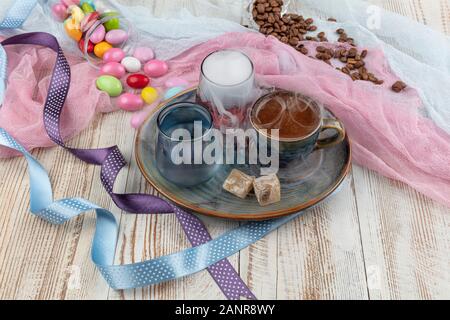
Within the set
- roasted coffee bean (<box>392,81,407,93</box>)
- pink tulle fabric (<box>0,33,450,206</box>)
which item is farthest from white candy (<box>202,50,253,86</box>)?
roasted coffee bean (<box>392,81,407,93</box>)

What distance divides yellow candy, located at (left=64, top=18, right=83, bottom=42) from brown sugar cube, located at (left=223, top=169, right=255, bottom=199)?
0.55 m

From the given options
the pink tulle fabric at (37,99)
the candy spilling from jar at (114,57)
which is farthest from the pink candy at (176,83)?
the pink tulle fabric at (37,99)

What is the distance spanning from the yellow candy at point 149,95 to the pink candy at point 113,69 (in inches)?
3.2

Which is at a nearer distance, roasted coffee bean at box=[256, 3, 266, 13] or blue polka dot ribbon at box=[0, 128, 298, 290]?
blue polka dot ribbon at box=[0, 128, 298, 290]

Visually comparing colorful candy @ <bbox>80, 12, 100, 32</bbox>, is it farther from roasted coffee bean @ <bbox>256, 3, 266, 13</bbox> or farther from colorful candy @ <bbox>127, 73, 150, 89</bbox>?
roasted coffee bean @ <bbox>256, 3, 266, 13</bbox>

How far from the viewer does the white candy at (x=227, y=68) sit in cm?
101

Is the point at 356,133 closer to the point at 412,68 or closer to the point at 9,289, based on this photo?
the point at 412,68

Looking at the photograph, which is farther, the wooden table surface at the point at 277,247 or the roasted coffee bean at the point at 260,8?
the roasted coffee bean at the point at 260,8

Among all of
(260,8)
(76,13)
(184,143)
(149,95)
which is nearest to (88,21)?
(76,13)

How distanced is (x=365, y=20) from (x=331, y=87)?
30cm

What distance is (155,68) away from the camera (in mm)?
1231

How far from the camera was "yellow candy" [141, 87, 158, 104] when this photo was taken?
1183 millimetres

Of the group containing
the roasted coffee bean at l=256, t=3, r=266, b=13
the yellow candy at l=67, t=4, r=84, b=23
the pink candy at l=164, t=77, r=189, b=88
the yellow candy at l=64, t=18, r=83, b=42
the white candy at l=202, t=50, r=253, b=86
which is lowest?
the pink candy at l=164, t=77, r=189, b=88

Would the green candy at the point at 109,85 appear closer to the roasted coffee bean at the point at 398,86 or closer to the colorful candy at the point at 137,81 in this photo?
the colorful candy at the point at 137,81
